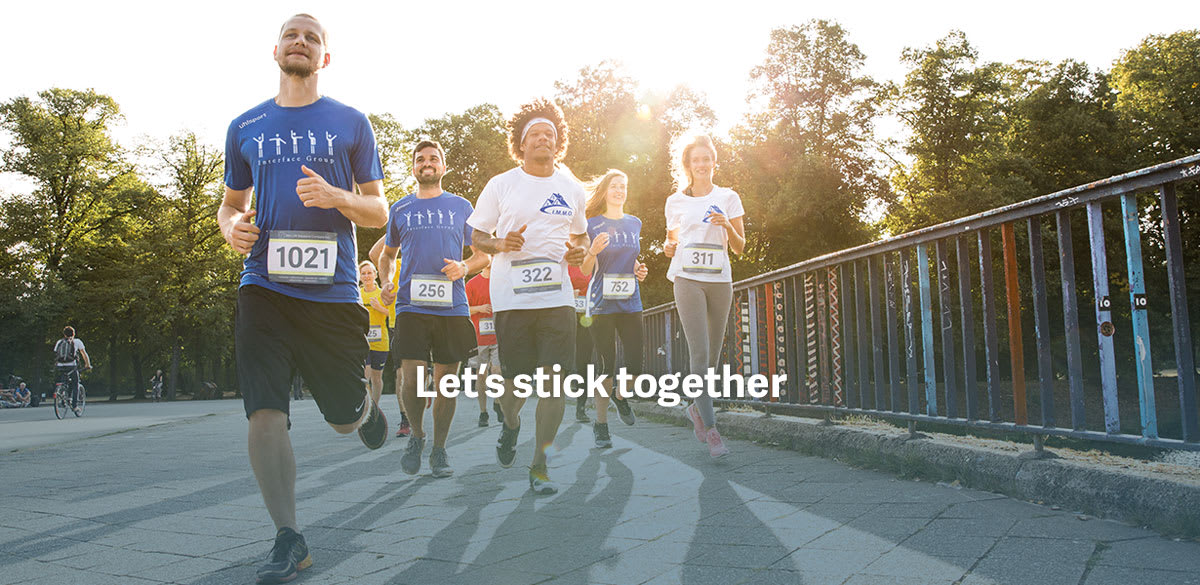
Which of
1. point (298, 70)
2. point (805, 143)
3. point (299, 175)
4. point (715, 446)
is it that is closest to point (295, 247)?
point (299, 175)

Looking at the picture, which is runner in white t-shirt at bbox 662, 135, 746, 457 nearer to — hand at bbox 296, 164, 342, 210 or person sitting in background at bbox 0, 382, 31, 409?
hand at bbox 296, 164, 342, 210

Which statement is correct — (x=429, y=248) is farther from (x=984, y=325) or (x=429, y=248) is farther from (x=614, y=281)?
(x=984, y=325)

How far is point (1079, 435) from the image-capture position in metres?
4.07

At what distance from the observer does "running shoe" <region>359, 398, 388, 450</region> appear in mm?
4617

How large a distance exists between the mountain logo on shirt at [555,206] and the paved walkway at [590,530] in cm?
156

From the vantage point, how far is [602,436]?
748 cm

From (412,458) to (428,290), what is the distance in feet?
3.61

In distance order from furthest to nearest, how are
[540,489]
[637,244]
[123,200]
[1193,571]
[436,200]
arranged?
[123,200] < [637,244] < [436,200] < [540,489] < [1193,571]

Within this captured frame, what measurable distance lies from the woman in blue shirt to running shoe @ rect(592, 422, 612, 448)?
0.47m

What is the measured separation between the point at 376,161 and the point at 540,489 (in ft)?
6.45

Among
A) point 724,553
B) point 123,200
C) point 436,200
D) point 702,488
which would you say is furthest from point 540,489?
point 123,200

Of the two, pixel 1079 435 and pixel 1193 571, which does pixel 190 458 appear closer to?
pixel 1079 435

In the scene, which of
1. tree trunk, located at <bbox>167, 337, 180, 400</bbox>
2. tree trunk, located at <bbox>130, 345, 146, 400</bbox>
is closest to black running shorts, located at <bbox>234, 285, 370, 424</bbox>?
tree trunk, located at <bbox>167, 337, 180, 400</bbox>

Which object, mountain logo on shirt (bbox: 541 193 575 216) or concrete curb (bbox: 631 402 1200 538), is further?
mountain logo on shirt (bbox: 541 193 575 216)
